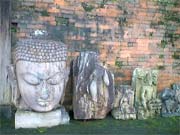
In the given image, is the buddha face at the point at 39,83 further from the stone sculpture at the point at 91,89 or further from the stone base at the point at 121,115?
the stone base at the point at 121,115

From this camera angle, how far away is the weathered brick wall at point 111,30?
222 inches

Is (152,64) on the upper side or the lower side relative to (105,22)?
lower

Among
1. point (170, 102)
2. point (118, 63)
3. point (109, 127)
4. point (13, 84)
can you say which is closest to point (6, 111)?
point (13, 84)

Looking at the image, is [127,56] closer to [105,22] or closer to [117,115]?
[105,22]

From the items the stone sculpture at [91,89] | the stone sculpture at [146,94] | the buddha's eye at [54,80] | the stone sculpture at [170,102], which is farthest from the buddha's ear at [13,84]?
the stone sculpture at [170,102]

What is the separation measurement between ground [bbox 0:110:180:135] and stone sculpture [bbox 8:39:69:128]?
0.57ft

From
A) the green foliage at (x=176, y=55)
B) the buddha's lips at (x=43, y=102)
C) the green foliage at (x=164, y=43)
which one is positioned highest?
the green foliage at (x=164, y=43)

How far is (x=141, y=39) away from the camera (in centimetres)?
636

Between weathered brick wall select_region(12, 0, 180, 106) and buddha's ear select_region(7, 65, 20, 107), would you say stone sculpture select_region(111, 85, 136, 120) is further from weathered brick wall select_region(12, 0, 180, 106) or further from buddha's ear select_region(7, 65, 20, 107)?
buddha's ear select_region(7, 65, 20, 107)

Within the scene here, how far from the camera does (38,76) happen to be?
4742mm

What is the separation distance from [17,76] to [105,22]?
202 cm

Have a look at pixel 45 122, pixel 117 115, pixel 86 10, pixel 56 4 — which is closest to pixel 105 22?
pixel 86 10

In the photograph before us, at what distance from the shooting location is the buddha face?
4734mm

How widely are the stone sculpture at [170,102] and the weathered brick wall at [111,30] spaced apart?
1.51 ft
